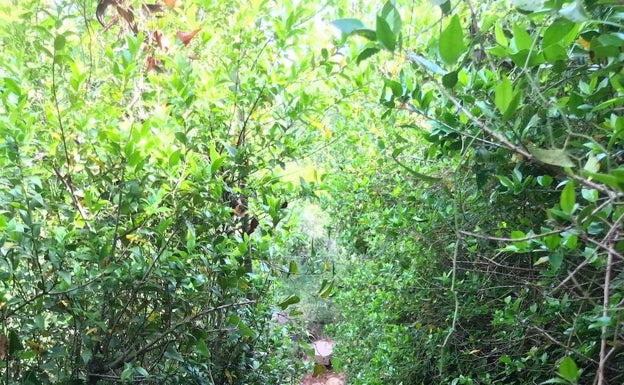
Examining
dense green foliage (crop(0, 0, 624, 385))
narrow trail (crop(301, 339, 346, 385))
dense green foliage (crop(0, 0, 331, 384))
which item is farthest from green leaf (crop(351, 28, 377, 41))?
narrow trail (crop(301, 339, 346, 385))

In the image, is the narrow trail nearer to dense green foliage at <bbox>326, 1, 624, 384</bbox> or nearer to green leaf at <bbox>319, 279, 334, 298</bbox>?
dense green foliage at <bbox>326, 1, 624, 384</bbox>

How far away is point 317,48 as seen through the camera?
1.49 meters

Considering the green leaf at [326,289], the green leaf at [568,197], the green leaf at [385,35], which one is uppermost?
the green leaf at [385,35]


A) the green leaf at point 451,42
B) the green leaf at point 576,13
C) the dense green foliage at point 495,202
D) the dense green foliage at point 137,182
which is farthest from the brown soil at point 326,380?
the green leaf at point 576,13

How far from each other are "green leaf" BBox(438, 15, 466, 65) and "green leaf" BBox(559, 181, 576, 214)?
0.24 meters

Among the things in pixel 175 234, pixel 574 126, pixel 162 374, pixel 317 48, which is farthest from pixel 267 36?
pixel 162 374

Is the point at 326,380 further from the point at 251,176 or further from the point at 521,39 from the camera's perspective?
the point at 521,39

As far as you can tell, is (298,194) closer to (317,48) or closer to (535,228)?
(317,48)

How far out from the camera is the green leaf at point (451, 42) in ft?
2.03

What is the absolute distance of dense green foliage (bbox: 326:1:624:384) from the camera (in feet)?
2.15

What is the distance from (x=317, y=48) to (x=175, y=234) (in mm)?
801

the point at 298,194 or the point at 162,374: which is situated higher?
the point at 298,194

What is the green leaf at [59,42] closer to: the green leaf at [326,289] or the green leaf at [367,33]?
the green leaf at [367,33]

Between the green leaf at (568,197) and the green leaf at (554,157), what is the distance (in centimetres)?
3
